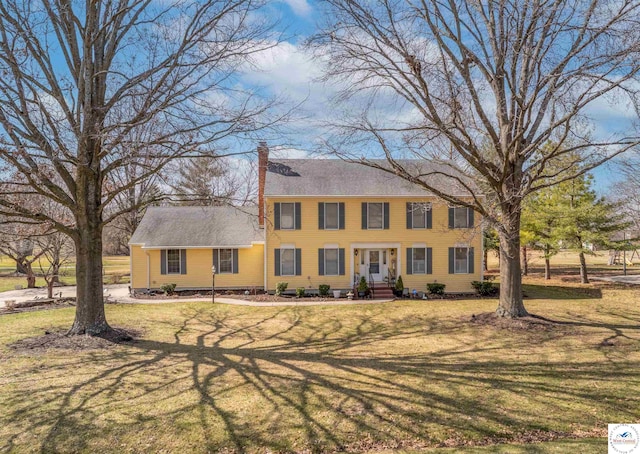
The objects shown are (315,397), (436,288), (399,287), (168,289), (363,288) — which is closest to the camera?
(315,397)

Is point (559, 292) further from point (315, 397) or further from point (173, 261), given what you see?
point (173, 261)

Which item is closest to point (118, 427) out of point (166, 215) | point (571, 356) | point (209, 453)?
point (209, 453)

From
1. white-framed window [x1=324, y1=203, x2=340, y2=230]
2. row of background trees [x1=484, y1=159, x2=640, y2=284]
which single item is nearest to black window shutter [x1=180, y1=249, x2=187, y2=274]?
white-framed window [x1=324, y1=203, x2=340, y2=230]

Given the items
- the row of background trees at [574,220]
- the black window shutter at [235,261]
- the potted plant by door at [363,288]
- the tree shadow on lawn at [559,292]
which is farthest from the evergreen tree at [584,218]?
the black window shutter at [235,261]

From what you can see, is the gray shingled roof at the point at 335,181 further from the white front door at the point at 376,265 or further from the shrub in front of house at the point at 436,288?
the shrub in front of house at the point at 436,288

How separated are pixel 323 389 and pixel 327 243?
1259 centimetres

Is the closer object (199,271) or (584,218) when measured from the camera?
(199,271)

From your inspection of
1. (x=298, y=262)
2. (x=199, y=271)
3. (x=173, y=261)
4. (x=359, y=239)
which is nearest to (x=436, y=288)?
(x=359, y=239)

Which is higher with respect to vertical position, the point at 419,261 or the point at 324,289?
the point at 419,261

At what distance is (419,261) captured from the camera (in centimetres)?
1953

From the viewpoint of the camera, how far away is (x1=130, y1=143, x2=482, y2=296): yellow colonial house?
1906cm

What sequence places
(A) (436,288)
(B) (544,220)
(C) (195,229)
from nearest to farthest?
(A) (436,288) < (C) (195,229) < (B) (544,220)

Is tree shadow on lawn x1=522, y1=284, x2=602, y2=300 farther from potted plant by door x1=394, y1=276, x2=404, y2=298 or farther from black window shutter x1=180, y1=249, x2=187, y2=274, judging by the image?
black window shutter x1=180, y1=249, x2=187, y2=274

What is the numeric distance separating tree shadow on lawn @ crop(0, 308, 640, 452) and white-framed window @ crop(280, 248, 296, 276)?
903cm
